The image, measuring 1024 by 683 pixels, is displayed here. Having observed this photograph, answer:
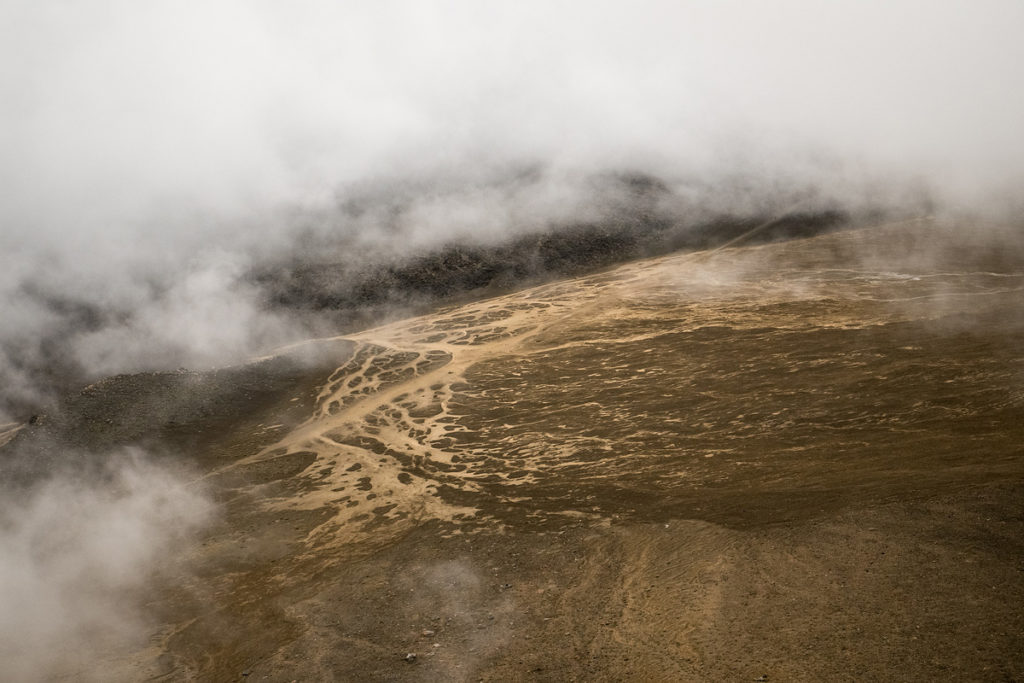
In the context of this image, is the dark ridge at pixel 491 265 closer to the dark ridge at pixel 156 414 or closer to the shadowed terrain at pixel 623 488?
the shadowed terrain at pixel 623 488

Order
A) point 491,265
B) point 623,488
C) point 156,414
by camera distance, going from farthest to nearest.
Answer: point 491,265
point 156,414
point 623,488

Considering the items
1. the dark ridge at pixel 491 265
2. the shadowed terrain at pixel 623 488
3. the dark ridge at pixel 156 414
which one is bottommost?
the shadowed terrain at pixel 623 488

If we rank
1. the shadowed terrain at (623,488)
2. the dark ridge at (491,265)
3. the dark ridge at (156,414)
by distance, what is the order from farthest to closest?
the dark ridge at (491,265), the dark ridge at (156,414), the shadowed terrain at (623,488)

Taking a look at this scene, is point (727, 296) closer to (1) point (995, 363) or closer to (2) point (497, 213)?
(1) point (995, 363)

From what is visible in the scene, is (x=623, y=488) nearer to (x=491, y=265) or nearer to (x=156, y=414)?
(x=156, y=414)

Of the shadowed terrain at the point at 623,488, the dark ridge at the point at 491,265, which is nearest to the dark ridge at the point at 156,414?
the shadowed terrain at the point at 623,488

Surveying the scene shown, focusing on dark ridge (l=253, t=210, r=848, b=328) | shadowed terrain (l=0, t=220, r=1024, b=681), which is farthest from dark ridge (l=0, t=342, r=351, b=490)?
dark ridge (l=253, t=210, r=848, b=328)

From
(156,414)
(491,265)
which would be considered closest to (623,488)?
(156,414)

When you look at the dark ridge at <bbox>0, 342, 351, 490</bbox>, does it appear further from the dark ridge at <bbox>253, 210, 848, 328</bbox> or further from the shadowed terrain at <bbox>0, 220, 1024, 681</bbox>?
the dark ridge at <bbox>253, 210, 848, 328</bbox>

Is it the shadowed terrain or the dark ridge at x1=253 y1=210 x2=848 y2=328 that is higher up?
the dark ridge at x1=253 y1=210 x2=848 y2=328
